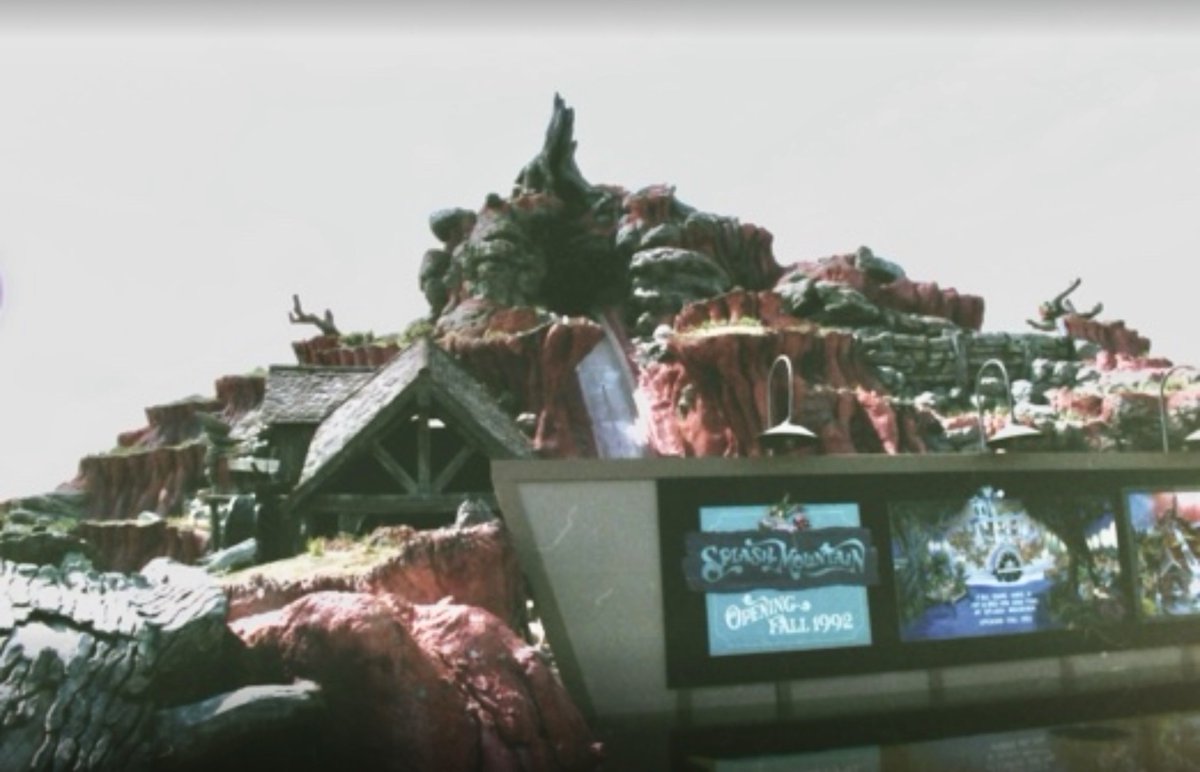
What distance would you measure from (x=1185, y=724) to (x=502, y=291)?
31287 millimetres

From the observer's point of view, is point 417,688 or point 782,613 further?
point 782,613

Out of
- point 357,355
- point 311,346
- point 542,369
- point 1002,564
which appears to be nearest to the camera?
point 1002,564

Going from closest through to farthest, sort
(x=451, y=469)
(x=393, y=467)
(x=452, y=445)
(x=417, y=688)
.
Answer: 1. (x=417, y=688)
2. (x=393, y=467)
3. (x=451, y=469)
4. (x=452, y=445)

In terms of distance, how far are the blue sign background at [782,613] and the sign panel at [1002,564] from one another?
0.72 meters

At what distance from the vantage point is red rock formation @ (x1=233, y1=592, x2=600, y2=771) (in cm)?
881

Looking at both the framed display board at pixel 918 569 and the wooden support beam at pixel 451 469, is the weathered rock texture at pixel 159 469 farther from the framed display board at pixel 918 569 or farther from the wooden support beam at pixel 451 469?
the framed display board at pixel 918 569

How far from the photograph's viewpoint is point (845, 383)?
104 ft

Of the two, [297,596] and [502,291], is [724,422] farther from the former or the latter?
[297,596]

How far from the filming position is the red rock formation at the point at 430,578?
11.0m

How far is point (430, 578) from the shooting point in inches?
452

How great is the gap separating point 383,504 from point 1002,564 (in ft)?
29.1

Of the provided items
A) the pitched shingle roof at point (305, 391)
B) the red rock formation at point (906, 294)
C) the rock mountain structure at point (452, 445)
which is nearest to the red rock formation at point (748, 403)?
the rock mountain structure at point (452, 445)

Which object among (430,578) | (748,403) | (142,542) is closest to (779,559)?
(430,578)

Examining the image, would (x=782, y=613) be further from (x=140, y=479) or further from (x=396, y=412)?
(x=140, y=479)
